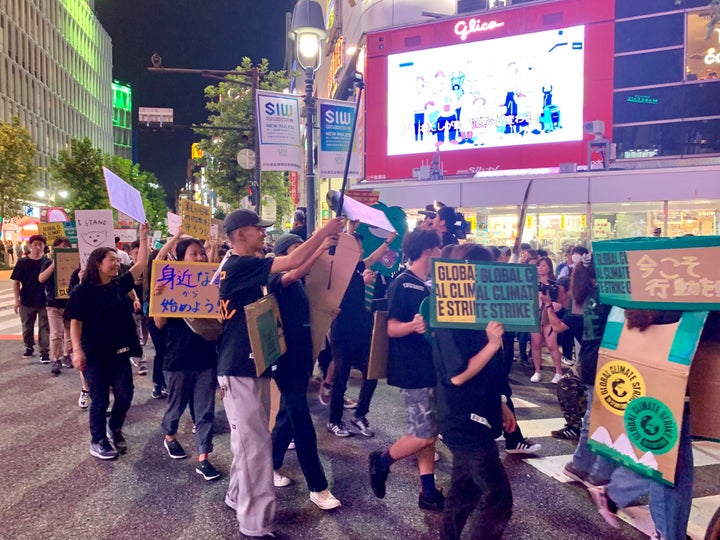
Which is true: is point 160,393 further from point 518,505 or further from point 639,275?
point 639,275

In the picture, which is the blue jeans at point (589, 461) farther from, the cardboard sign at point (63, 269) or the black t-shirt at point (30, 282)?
the black t-shirt at point (30, 282)

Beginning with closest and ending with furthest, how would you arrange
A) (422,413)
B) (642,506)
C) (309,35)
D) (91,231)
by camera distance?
(422,413), (642,506), (91,231), (309,35)

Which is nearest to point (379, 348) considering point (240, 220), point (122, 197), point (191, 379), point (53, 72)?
point (240, 220)

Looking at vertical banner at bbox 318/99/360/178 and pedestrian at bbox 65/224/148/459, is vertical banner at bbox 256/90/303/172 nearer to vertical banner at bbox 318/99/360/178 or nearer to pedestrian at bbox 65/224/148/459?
vertical banner at bbox 318/99/360/178

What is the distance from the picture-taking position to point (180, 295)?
4.72 m

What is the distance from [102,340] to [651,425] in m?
4.42

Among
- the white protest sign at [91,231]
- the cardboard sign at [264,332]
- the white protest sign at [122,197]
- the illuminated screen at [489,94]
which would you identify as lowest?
the cardboard sign at [264,332]

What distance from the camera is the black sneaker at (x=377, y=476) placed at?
394cm

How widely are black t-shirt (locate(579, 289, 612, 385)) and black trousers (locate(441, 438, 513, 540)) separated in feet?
4.64

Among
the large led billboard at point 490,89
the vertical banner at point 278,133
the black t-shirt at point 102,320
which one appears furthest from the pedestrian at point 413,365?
the large led billboard at point 490,89

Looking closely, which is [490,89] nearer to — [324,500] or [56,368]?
[56,368]

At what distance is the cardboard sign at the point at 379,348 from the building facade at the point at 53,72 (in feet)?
191

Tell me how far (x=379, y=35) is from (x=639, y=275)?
2339 centimetres

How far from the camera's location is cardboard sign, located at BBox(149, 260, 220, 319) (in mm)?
4699
